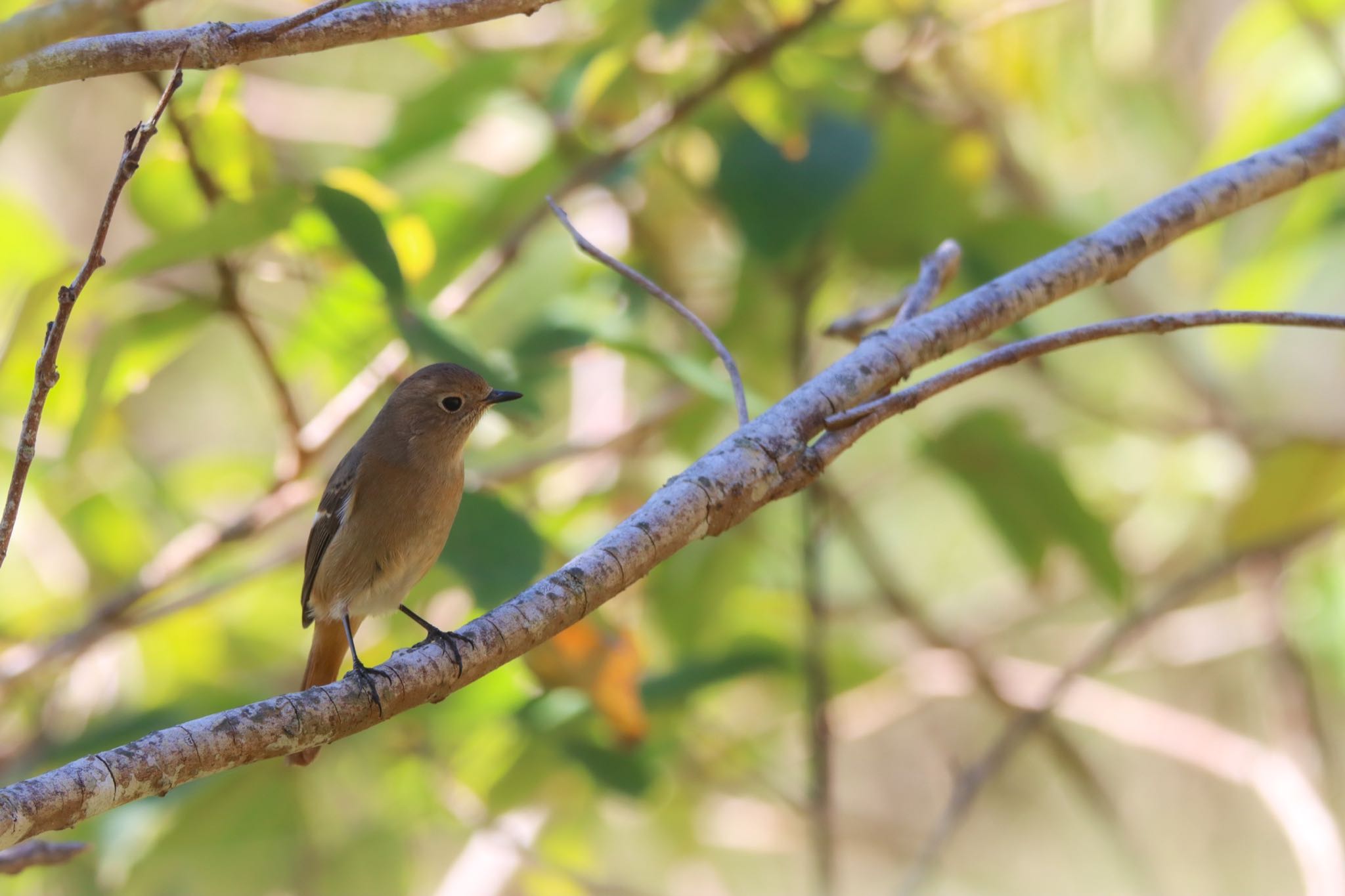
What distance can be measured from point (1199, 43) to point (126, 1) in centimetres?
618

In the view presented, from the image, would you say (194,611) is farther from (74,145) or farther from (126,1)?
(74,145)

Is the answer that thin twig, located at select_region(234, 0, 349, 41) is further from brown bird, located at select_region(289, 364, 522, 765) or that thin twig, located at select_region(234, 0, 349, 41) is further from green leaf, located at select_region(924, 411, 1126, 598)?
green leaf, located at select_region(924, 411, 1126, 598)

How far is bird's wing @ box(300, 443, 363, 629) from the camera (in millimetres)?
3027

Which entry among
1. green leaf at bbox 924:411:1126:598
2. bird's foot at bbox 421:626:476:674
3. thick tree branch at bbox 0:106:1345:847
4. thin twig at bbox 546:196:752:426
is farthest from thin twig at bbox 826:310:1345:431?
green leaf at bbox 924:411:1126:598

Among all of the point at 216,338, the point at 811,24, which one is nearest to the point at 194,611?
the point at 811,24

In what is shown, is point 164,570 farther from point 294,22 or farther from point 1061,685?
point 1061,685

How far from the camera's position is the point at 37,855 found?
1975mm

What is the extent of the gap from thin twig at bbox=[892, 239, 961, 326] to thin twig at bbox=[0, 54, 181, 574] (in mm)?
1330

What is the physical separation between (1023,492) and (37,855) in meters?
2.67

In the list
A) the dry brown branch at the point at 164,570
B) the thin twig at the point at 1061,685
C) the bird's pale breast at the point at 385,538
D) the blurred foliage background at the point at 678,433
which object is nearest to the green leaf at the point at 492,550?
the blurred foliage background at the point at 678,433

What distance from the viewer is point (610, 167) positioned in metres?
3.58

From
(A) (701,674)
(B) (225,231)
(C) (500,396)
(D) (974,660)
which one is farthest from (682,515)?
(D) (974,660)

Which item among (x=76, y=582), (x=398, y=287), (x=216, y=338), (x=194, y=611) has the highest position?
(x=216, y=338)

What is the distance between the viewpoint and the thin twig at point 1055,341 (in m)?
1.99
